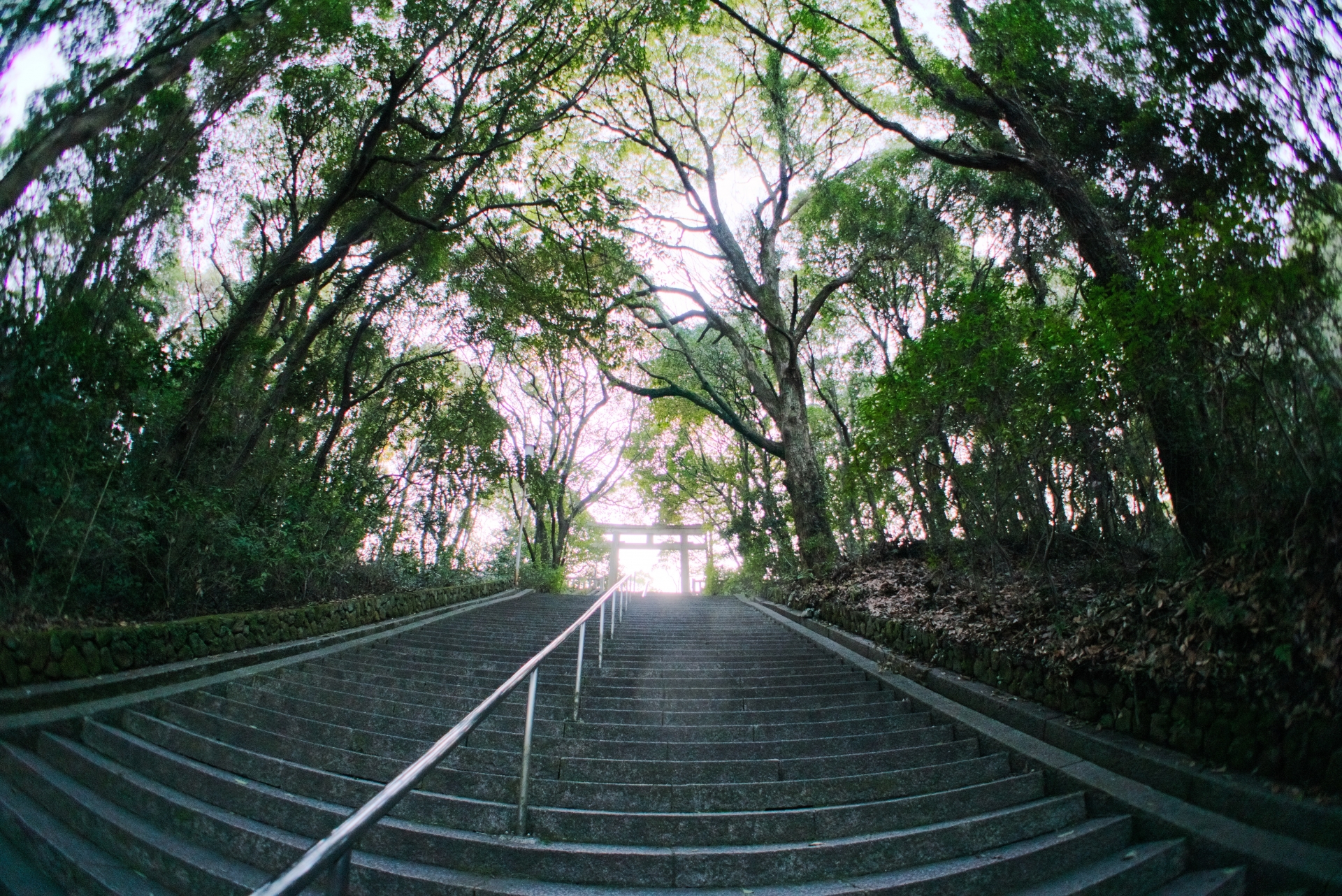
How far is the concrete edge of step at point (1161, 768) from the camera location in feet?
7.68

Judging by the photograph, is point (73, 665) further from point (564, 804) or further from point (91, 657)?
point (564, 804)

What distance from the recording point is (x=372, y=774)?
3.05 m

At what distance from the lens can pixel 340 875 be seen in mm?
1254

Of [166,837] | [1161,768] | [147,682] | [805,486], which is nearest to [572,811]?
[166,837]

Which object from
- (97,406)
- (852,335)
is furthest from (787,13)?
(97,406)

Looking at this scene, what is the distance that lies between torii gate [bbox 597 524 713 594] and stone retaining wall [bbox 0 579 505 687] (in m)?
17.7

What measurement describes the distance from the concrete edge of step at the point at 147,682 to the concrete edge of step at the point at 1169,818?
556cm

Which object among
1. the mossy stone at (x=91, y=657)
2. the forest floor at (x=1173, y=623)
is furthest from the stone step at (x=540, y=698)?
the forest floor at (x=1173, y=623)

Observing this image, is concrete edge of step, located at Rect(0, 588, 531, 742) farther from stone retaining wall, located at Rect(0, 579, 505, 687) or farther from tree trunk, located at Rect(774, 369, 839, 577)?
tree trunk, located at Rect(774, 369, 839, 577)

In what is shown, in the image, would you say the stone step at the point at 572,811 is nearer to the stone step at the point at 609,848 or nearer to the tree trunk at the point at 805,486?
the stone step at the point at 609,848

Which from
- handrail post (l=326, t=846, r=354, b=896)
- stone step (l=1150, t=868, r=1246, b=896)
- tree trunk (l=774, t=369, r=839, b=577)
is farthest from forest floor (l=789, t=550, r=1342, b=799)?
tree trunk (l=774, t=369, r=839, b=577)

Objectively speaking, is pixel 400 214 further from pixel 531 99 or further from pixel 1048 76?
pixel 1048 76

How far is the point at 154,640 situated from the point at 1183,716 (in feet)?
23.1

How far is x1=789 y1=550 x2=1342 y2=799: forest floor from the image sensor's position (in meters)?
2.53
